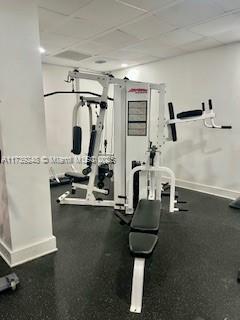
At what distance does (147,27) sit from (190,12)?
1.91 feet

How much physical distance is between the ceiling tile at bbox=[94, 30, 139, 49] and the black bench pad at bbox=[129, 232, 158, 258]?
2.52 m

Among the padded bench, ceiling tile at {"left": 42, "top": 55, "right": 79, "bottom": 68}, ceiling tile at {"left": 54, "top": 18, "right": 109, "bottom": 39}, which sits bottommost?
the padded bench

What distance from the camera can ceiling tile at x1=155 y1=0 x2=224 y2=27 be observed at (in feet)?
7.61

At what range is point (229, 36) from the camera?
3.31 meters

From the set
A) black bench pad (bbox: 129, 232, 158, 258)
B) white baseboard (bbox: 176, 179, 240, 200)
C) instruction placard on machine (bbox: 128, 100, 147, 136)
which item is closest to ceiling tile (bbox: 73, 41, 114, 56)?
instruction placard on machine (bbox: 128, 100, 147, 136)

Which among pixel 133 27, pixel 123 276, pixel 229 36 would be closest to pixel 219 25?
pixel 229 36

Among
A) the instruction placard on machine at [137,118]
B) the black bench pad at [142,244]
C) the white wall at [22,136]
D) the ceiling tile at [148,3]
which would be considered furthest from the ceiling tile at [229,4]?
the black bench pad at [142,244]

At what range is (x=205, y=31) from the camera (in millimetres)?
3100

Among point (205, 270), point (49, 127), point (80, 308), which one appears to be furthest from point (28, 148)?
point (49, 127)

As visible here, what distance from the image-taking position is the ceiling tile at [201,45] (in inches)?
139

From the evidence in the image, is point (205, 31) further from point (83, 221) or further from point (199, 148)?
point (83, 221)

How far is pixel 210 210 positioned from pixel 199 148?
124cm

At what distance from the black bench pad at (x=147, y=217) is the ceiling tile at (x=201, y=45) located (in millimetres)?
2562

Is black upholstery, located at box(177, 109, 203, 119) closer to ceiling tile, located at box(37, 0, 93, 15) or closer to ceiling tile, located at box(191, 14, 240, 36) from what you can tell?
ceiling tile, located at box(191, 14, 240, 36)
